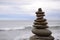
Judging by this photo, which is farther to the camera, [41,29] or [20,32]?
[20,32]

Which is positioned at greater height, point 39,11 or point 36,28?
point 39,11

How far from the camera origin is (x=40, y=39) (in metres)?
6.63

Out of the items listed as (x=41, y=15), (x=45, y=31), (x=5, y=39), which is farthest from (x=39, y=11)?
(x=5, y=39)

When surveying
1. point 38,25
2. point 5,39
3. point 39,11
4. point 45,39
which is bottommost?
point 5,39

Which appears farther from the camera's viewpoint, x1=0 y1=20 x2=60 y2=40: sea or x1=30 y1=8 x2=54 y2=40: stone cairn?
x1=0 y1=20 x2=60 y2=40: sea

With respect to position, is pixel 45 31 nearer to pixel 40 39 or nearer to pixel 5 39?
pixel 40 39

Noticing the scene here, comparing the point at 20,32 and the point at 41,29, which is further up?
the point at 41,29

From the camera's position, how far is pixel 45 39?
6668 mm

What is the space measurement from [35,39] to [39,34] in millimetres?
204

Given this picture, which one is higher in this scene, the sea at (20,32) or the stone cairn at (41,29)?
the stone cairn at (41,29)

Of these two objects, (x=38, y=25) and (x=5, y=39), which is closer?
(x=38, y=25)

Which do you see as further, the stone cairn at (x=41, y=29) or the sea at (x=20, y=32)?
the sea at (x=20, y=32)

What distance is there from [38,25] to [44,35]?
13.8 inches

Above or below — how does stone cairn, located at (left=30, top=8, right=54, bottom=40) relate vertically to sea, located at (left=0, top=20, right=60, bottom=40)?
above
